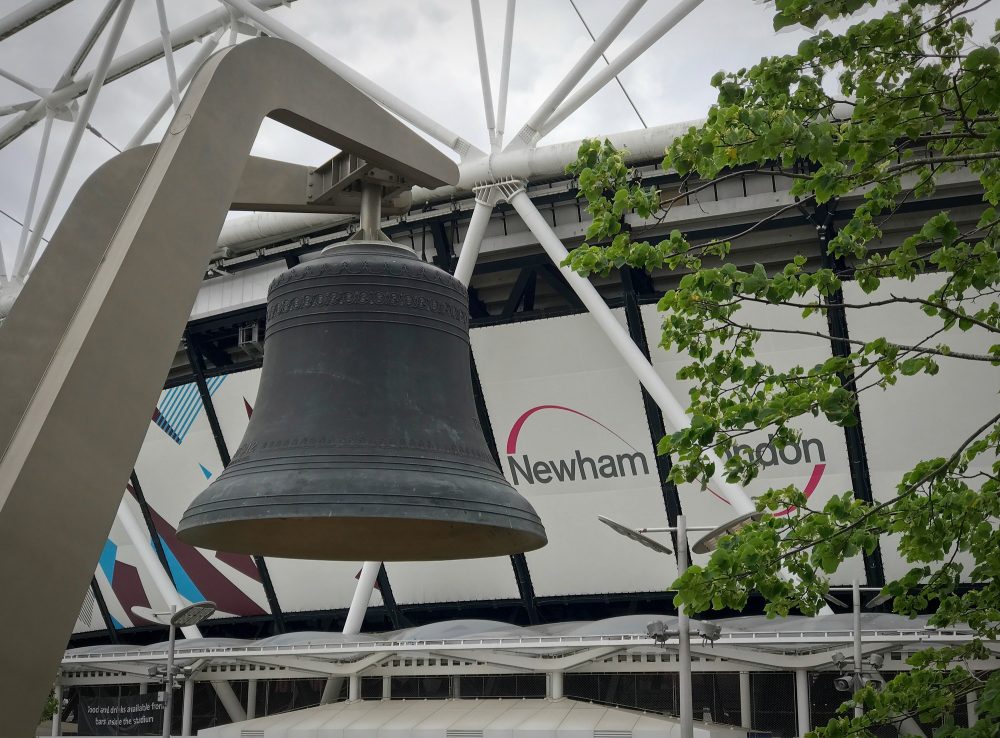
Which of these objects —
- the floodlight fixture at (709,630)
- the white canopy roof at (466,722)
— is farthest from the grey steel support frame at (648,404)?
the floodlight fixture at (709,630)

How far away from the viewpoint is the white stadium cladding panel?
28.1 metres

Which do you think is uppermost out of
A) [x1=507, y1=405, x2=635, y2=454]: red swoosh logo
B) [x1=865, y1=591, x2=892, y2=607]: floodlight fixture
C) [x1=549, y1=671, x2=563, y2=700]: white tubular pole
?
[x1=507, y1=405, x2=635, y2=454]: red swoosh logo

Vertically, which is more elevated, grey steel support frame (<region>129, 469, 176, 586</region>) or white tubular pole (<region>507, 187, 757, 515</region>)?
white tubular pole (<region>507, 187, 757, 515</region>)

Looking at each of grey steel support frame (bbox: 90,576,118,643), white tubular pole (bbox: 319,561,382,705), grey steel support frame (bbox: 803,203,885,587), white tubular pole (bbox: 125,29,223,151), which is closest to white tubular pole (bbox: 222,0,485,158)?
white tubular pole (bbox: 125,29,223,151)

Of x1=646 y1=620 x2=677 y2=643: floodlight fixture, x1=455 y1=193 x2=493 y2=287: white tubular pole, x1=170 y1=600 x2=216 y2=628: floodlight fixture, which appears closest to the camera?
x1=646 y1=620 x2=677 y2=643: floodlight fixture

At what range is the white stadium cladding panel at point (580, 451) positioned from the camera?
92.1 feet

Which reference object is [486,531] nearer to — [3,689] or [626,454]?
[3,689]

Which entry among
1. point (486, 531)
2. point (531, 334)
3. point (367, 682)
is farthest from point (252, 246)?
point (486, 531)

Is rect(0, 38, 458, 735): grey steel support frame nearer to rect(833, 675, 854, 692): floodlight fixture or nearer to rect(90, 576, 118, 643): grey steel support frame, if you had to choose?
rect(833, 675, 854, 692): floodlight fixture

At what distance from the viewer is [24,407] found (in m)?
5.16

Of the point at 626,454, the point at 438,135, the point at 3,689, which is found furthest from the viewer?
the point at 626,454

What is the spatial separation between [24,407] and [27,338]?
0.33 metres

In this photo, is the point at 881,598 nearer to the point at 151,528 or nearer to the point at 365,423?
the point at 365,423

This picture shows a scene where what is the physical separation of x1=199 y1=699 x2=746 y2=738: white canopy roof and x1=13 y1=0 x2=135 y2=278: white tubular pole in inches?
564
